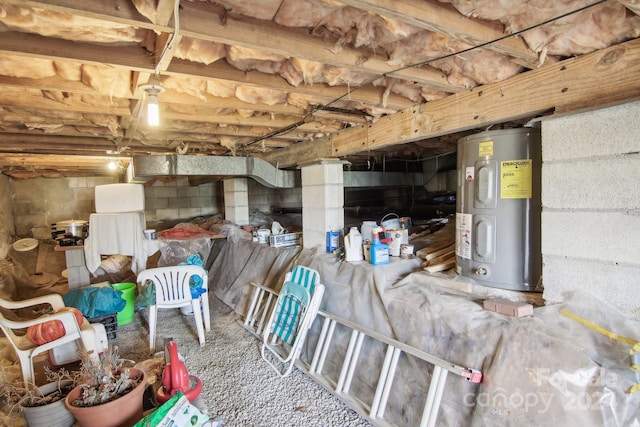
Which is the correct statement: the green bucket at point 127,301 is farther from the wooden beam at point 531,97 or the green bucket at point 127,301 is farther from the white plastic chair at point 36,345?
the wooden beam at point 531,97

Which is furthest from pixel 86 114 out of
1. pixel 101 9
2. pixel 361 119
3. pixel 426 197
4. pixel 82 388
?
pixel 426 197

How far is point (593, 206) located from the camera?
1482mm

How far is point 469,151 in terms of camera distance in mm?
1989

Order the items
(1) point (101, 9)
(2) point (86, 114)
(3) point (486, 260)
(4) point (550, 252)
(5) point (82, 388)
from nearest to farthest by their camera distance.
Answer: (1) point (101, 9) < (5) point (82, 388) < (4) point (550, 252) < (3) point (486, 260) < (2) point (86, 114)

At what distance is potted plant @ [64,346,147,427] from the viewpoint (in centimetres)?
138

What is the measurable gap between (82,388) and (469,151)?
7.92ft

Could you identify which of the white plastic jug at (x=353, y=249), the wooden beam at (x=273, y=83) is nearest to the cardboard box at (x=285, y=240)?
the white plastic jug at (x=353, y=249)

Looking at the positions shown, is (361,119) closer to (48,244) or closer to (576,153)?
(576,153)

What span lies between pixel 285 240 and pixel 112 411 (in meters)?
2.61

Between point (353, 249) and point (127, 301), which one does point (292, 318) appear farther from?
point (127, 301)

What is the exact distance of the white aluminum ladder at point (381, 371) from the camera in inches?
66.6

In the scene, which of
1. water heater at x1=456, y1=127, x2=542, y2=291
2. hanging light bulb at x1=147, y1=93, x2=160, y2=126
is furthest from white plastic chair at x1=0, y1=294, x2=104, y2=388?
water heater at x1=456, y1=127, x2=542, y2=291

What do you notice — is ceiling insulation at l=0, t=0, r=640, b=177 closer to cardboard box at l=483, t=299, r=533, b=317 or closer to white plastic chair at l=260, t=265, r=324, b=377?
cardboard box at l=483, t=299, r=533, b=317

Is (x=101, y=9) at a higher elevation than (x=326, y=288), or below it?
higher
